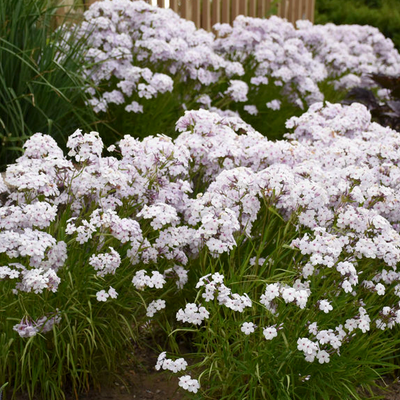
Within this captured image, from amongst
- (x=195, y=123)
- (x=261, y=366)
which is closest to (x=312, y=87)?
(x=195, y=123)

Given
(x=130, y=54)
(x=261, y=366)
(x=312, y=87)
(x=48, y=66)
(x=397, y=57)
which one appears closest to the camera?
(x=261, y=366)

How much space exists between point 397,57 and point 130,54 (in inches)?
212

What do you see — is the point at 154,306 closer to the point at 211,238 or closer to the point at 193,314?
the point at 193,314

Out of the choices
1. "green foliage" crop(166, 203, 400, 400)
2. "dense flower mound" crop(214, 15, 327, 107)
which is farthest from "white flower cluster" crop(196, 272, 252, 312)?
"dense flower mound" crop(214, 15, 327, 107)

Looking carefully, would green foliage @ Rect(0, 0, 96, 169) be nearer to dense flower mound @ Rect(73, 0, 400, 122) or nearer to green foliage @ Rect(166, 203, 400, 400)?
dense flower mound @ Rect(73, 0, 400, 122)

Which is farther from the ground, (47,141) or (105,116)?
(47,141)

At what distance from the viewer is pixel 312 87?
5.89 m

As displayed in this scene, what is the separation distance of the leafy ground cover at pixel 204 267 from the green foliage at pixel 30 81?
764 millimetres

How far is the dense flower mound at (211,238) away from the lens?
2.50 metres

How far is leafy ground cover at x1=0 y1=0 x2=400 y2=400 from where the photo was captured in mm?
2516

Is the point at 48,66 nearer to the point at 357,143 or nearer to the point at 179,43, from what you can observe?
the point at 179,43

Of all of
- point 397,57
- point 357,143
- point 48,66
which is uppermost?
point 48,66

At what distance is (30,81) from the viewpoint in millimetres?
4020

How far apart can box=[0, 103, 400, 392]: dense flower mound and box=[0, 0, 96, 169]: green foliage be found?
95 centimetres
